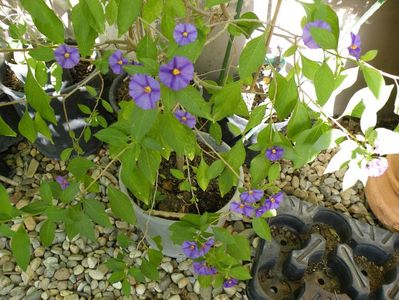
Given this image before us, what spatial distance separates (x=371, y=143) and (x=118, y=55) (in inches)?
22.2

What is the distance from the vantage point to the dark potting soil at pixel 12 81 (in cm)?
159

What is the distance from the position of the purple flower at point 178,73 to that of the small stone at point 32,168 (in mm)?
1241

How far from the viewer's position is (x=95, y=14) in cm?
67

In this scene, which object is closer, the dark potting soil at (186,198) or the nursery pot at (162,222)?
the nursery pot at (162,222)

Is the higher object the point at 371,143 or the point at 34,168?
the point at 371,143

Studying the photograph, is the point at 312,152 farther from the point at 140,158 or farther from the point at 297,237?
the point at 297,237

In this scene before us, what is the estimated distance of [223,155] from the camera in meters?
1.05

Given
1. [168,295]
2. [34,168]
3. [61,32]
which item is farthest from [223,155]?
[34,168]

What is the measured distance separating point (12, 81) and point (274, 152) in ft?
3.96

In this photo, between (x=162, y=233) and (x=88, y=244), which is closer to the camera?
(x=162, y=233)

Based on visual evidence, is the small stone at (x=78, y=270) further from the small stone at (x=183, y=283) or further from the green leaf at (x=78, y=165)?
the green leaf at (x=78, y=165)

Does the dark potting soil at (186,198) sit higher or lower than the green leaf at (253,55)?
lower

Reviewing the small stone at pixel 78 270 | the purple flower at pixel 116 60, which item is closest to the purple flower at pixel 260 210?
the purple flower at pixel 116 60

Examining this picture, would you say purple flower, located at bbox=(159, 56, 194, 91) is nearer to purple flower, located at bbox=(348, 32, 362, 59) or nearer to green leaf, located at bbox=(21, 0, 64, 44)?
green leaf, located at bbox=(21, 0, 64, 44)
